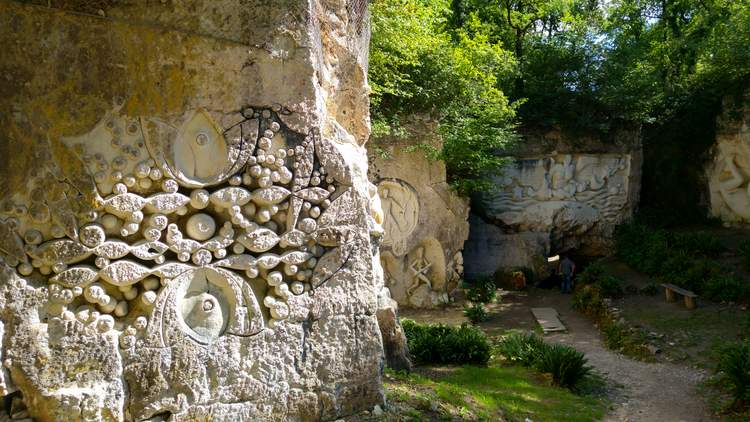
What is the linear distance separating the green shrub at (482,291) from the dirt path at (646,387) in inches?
144

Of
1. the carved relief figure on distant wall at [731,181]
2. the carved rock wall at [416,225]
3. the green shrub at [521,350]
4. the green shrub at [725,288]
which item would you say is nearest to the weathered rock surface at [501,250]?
the carved rock wall at [416,225]

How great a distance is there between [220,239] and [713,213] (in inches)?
639

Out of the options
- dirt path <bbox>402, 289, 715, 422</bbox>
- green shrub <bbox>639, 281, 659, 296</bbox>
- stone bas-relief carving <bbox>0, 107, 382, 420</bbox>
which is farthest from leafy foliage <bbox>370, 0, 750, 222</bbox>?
stone bas-relief carving <bbox>0, 107, 382, 420</bbox>

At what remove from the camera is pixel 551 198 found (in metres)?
17.2

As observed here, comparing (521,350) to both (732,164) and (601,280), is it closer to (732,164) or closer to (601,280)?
(601,280)

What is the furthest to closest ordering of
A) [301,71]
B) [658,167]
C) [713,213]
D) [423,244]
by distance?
[658,167] < [713,213] < [423,244] < [301,71]

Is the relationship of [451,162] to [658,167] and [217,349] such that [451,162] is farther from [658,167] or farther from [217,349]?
[217,349]

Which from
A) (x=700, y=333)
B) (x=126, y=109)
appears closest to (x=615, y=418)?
(x=700, y=333)

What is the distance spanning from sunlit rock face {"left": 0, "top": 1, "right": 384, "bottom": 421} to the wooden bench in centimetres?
969

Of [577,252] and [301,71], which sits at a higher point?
[301,71]

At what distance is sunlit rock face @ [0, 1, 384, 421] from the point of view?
3.45m

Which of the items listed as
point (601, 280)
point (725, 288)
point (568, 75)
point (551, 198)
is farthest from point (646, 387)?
point (568, 75)

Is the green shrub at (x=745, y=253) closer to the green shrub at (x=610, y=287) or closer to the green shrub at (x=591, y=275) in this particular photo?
the green shrub at (x=610, y=287)

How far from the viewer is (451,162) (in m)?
15.0
